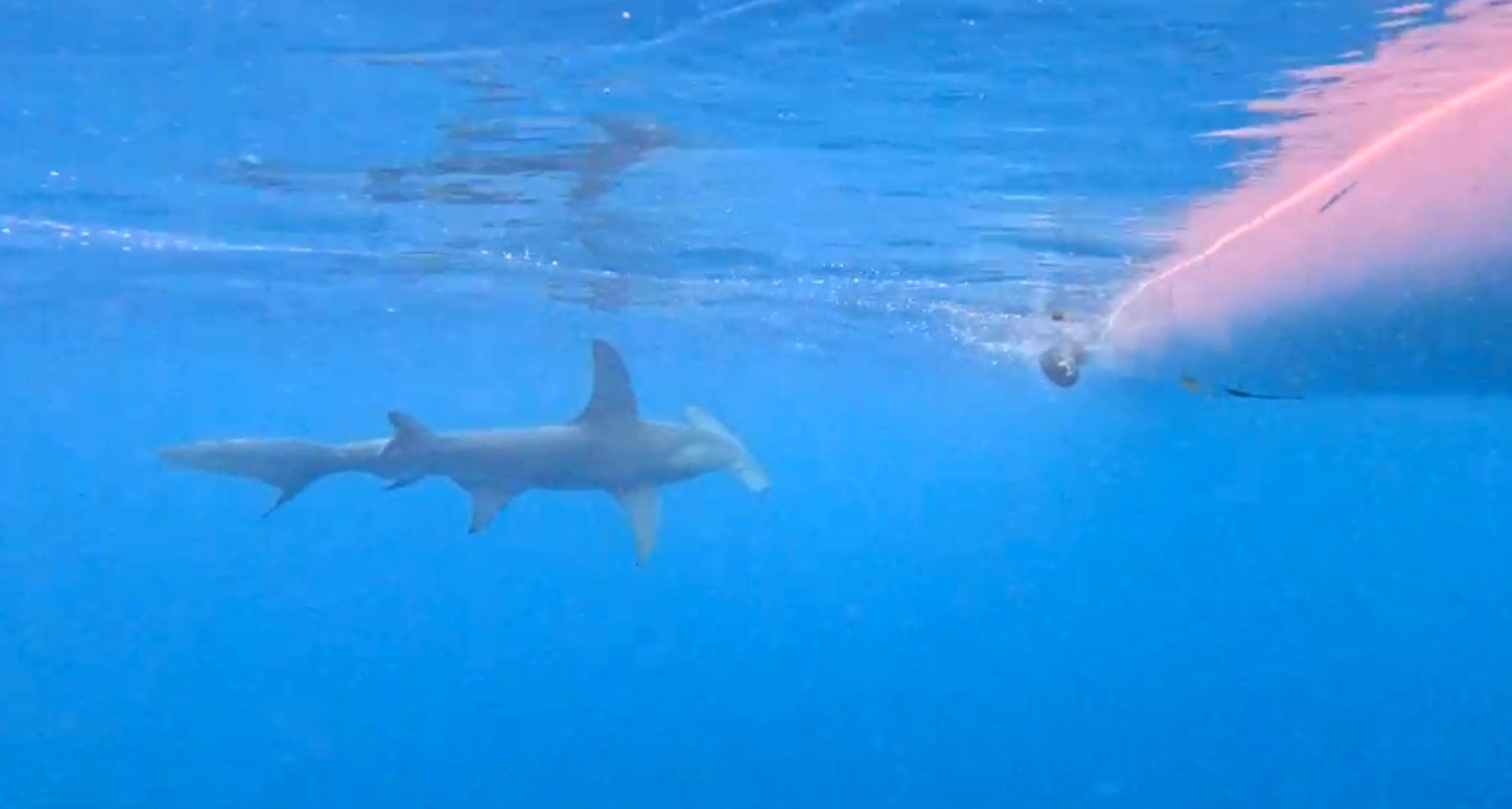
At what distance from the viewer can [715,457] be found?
45.2 feet

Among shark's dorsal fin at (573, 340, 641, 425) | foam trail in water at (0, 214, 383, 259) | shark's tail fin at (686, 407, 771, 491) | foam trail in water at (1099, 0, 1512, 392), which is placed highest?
foam trail in water at (1099, 0, 1512, 392)

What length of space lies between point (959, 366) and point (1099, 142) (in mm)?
20651

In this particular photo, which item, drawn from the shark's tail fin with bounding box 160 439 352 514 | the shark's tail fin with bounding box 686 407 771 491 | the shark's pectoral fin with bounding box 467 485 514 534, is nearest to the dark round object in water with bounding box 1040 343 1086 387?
the shark's tail fin with bounding box 686 407 771 491

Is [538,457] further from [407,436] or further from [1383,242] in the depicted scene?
[1383,242]

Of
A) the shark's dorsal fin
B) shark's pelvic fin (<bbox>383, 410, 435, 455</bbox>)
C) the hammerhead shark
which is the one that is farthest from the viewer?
the shark's dorsal fin

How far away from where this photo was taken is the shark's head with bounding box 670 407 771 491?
13.6 m

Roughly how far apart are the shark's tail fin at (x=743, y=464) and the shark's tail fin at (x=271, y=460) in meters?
3.97

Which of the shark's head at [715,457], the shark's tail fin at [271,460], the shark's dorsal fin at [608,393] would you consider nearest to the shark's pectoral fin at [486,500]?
the shark's dorsal fin at [608,393]

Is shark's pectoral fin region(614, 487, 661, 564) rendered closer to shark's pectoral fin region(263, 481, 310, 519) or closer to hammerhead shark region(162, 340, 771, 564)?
hammerhead shark region(162, 340, 771, 564)

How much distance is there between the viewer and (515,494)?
12.9m

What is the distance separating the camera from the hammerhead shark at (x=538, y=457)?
1185 centimetres

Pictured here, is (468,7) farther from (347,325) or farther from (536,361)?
(536,361)

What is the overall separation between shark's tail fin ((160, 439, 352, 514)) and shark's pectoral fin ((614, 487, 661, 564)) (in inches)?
118

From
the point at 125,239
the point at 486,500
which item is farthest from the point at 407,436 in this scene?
the point at 125,239
